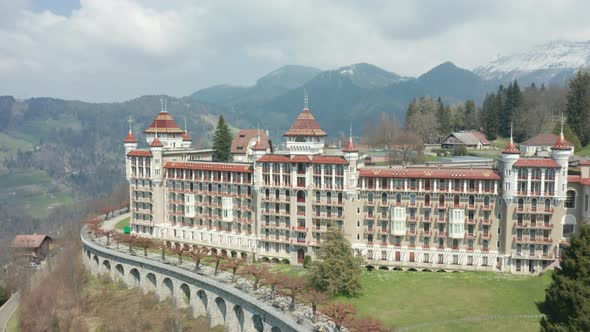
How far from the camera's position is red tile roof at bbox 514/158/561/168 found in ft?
224

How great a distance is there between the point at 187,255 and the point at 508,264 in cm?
4847

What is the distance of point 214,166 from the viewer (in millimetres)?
86250

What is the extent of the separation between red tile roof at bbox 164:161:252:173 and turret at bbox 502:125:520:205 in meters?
39.4

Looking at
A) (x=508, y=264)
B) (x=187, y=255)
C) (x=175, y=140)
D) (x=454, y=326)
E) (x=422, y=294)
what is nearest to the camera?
(x=454, y=326)

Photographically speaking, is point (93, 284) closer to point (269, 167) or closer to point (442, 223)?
point (269, 167)

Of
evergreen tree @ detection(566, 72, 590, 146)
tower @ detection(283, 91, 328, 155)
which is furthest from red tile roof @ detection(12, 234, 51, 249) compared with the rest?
evergreen tree @ detection(566, 72, 590, 146)

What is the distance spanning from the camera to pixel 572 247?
4056 centimetres

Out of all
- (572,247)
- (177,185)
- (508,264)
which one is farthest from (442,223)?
(177,185)

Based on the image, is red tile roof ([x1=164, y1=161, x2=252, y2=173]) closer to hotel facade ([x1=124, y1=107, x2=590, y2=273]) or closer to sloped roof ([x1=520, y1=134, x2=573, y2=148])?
hotel facade ([x1=124, y1=107, x2=590, y2=273])

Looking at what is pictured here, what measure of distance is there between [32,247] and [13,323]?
127ft

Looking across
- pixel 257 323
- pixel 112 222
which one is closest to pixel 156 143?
pixel 112 222

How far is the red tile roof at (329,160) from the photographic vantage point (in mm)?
75312

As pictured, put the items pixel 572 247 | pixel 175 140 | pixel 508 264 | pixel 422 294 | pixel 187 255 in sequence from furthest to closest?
pixel 175 140 → pixel 187 255 → pixel 508 264 → pixel 422 294 → pixel 572 247

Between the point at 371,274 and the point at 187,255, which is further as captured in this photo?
the point at 187,255
